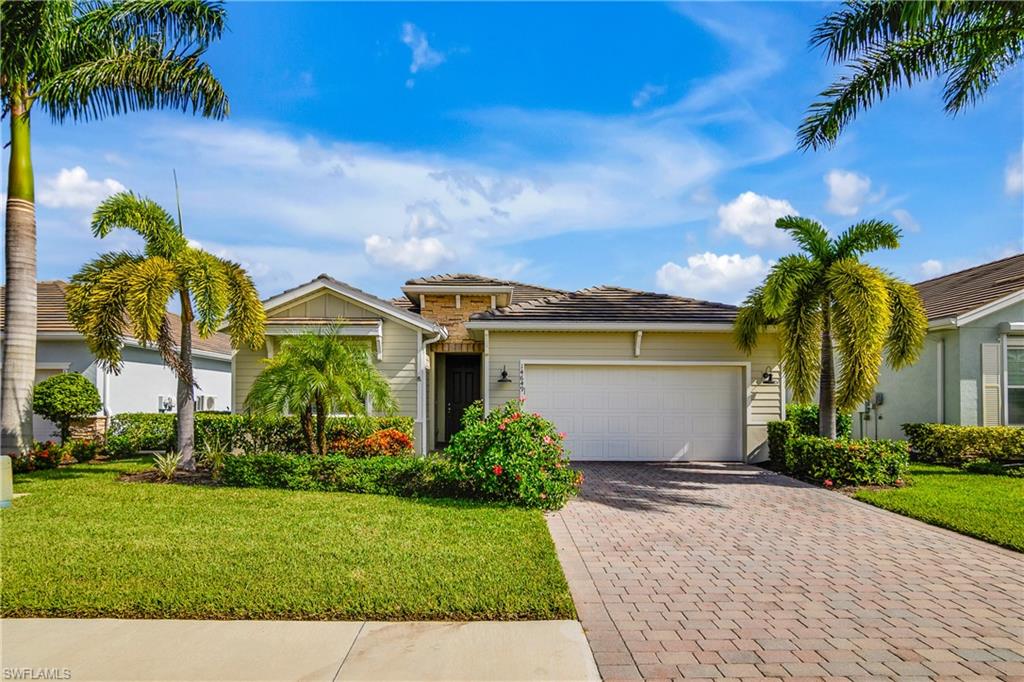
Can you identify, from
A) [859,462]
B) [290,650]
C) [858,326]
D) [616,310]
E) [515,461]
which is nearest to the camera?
[290,650]

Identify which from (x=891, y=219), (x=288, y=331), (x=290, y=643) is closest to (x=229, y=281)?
(x=288, y=331)

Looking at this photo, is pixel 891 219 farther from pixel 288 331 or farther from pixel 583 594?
pixel 288 331

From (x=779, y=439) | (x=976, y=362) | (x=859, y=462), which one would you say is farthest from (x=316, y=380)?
(x=976, y=362)

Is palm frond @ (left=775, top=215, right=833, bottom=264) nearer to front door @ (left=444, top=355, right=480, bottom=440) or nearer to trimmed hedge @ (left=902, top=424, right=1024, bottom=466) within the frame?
trimmed hedge @ (left=902, top=424, right=1024, bottom=466)

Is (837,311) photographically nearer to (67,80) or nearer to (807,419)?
(807,419)

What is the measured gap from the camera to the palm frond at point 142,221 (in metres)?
10.9

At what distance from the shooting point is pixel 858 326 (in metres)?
10.2

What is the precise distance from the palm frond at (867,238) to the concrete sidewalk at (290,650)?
963 cm

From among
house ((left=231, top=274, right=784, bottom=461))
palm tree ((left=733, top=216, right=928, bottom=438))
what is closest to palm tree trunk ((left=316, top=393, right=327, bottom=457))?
house ((left=231, top=274, right=784, bottom=461))

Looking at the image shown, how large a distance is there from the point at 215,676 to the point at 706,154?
12.5 m

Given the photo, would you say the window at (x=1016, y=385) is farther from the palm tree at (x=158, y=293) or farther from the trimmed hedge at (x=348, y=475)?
the palm tree at (x=158, y=293)

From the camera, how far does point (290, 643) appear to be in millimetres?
4090

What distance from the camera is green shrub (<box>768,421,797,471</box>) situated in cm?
1251

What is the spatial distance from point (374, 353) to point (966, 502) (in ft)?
36.3
